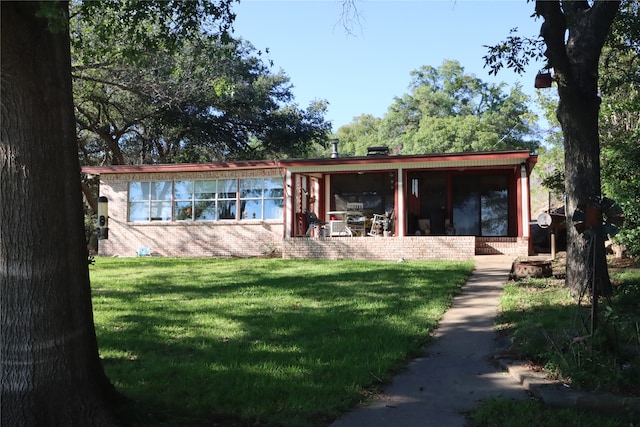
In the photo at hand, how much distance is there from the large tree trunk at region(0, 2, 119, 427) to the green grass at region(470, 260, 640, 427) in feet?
9.29

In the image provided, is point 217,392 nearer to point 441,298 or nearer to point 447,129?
point 441,298

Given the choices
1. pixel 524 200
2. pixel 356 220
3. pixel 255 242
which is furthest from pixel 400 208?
pixel 255 242

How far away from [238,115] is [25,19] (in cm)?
2335

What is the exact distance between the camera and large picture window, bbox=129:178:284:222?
721 inches

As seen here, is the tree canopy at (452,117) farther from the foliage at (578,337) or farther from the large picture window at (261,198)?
the foliage at (578,337)

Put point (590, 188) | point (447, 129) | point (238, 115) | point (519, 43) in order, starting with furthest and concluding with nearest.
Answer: point (447, 129) < point (238, 115) < point (519, 43) < point (590, 188)

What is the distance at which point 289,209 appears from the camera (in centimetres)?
1728

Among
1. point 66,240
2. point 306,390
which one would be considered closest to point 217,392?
point 306,390

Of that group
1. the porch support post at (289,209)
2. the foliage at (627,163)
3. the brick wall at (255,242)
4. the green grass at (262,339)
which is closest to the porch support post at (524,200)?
the brick wall at (255,242)

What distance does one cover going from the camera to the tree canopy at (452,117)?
3830cm

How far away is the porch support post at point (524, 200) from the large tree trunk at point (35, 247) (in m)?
13.6

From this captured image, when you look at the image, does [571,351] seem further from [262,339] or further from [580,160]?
[580,160]

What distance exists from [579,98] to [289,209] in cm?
1094

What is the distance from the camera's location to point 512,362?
504 centimetres
